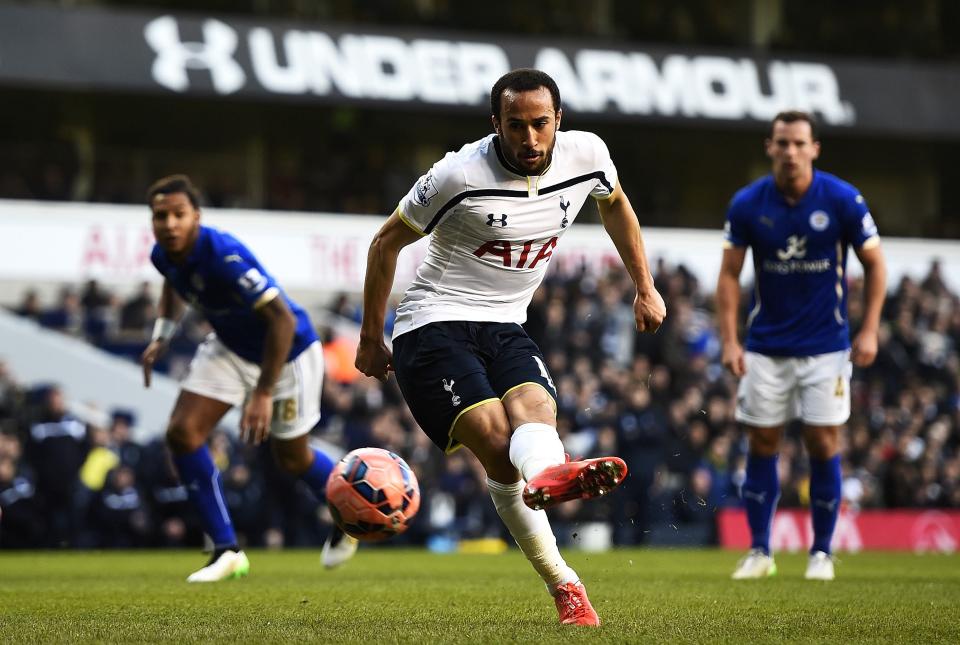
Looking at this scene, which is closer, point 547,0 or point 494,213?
point 494,213

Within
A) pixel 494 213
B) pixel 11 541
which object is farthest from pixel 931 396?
pixel 494 213

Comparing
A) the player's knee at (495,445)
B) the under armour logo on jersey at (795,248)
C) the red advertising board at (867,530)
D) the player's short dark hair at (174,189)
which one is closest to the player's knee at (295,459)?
the player's short dark hair at (174,189)

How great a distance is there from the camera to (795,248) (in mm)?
9016

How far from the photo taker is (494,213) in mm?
5676

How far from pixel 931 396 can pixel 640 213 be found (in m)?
9.03

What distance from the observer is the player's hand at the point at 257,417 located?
8445 mm

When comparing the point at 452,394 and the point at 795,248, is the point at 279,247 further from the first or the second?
the point at 452,394

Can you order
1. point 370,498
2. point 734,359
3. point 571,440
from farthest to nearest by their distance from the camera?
1. point 571,440
2. point 734,359
3. point 370,498

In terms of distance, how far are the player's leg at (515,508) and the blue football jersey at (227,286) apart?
10.8 feet

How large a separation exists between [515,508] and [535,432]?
0.51 meters

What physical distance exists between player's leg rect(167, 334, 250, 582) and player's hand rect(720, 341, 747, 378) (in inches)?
120

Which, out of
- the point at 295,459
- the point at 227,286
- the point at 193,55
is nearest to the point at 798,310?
the point at 295,459

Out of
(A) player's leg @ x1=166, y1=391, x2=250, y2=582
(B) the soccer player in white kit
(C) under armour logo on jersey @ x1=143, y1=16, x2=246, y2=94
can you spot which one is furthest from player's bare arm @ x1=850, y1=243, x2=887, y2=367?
(C) under armour logo on jersey @ x1=143, y1=16, x2=246, y2=94

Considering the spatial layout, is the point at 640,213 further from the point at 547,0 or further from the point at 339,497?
the point at 339,497
